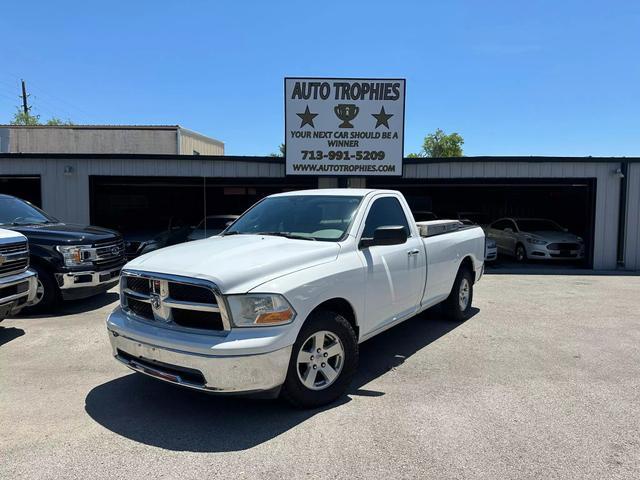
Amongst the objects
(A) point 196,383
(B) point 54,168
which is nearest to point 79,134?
(B) point 54,168

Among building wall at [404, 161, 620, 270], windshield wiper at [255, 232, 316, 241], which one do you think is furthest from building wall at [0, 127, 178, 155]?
windshield wiper at [255, 232, 316, 241]

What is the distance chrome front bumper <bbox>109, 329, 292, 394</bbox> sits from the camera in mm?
3369

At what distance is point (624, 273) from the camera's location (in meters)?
13.2

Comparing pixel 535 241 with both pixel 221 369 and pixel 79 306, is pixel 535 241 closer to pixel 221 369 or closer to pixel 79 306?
pixel 79 306

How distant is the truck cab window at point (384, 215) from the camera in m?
4.96

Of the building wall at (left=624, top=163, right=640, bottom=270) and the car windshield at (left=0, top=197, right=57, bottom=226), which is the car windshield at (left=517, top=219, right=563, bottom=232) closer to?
the building wall at (left=624, top=163, right=640, bottom=270)

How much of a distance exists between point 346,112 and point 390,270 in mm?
9754

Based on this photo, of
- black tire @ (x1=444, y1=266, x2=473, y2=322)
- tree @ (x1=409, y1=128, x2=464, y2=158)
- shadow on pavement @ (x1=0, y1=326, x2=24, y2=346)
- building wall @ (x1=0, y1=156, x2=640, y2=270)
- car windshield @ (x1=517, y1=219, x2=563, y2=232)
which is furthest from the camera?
tree @ (x1=409, y1=128, x2=464, y2=158)

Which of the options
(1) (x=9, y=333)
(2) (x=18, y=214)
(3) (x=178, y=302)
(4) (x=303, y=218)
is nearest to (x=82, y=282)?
(1) (x=9, y=333)

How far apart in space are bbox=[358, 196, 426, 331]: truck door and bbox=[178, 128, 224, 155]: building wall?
24.5m

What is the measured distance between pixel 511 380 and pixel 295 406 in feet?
7.43

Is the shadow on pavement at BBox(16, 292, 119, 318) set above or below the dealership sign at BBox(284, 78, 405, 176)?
below

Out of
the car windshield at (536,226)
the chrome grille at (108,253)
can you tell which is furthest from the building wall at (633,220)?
the chrome grille at (108,253)

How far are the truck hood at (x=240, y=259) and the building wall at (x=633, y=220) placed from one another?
12.9 meters
